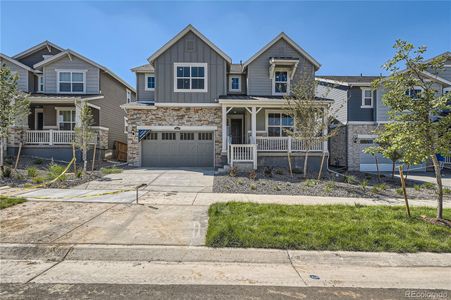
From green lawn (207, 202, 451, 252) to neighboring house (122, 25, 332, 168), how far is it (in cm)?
890

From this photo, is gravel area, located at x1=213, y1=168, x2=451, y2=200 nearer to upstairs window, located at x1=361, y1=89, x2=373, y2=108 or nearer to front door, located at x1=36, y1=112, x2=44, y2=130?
upstairs window, located at x1=361, y1=89, x2=373, y2=108

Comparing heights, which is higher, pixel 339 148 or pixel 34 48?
pixel 34 48

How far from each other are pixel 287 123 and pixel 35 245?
15.1 metres

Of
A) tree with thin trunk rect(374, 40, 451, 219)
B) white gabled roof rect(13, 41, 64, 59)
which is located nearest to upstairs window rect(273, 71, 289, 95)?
tree with thin trunk rect(374, 40, 451, 219)

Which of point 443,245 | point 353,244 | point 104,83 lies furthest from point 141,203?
point 104,83

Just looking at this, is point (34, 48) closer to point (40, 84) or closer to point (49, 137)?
point (40, 84)

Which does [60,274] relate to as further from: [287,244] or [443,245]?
[443,245]

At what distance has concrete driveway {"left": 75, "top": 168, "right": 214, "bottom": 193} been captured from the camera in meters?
10.1

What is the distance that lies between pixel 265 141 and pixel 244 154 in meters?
1.76

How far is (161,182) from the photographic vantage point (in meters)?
11.4

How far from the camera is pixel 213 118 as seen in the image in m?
16.6

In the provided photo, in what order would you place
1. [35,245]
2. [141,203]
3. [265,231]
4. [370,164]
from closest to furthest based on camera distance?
[35,245], [265,231], [141,203], [370,164]

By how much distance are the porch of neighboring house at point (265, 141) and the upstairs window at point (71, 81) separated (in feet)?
39.4

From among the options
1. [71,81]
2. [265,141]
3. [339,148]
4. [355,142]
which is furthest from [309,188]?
[71,81]
